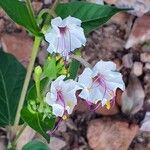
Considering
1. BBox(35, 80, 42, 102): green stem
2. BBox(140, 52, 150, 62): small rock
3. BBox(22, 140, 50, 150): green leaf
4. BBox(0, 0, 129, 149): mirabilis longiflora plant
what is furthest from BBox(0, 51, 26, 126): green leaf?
BBox(140, 52, 150, 62): small rock

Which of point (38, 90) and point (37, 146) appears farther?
point (37, 146)

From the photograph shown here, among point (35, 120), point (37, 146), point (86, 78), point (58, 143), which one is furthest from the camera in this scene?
point (58, 143)

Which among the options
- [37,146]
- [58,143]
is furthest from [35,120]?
[58,143]

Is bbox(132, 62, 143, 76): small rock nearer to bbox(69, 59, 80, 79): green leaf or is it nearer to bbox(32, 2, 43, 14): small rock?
bbox(32, 2, 43, 14): small rock

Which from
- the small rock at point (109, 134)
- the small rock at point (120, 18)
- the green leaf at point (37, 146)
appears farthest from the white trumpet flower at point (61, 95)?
the small rock at point (120, 18)

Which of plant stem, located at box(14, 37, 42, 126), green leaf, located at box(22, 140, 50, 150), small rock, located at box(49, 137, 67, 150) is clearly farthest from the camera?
small rock, located at box(49, 137, 67, 150)

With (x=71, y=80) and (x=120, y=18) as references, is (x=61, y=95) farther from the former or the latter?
(x=120, y=18)

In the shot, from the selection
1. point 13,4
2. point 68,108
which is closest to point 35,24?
point 13,4
